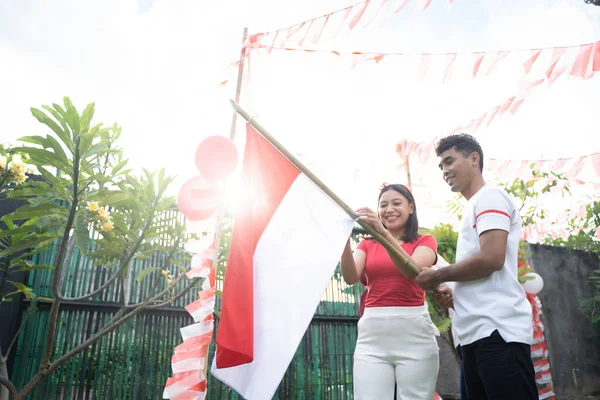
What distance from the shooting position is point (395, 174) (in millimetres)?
5957

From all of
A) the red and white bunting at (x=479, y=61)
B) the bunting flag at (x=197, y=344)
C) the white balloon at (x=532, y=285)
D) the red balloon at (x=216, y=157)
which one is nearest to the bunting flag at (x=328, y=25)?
the red and white bunting at (x=479, y=61)

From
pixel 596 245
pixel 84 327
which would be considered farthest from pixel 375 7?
pixel 596 245

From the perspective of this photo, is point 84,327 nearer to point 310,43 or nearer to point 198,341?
point 198,341

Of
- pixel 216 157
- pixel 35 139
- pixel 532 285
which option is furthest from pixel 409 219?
pixel 532 285

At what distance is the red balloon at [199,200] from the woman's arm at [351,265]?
0.91 m

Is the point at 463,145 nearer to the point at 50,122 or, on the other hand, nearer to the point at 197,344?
the point at 197,344

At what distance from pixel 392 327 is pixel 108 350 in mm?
2671

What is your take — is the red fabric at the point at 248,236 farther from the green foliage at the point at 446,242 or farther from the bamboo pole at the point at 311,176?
the green foliage at the point at 446,242

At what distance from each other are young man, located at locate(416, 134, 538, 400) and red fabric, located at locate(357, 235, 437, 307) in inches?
9.4

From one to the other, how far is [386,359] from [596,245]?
695 centimetres

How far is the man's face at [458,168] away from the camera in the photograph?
1973 millimetres

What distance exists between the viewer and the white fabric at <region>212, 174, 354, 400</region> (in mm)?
1625

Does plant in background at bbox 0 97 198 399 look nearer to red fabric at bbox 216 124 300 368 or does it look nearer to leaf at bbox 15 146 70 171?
leaf at bbox 15 146 70 171

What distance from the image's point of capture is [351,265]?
7.23 feet
